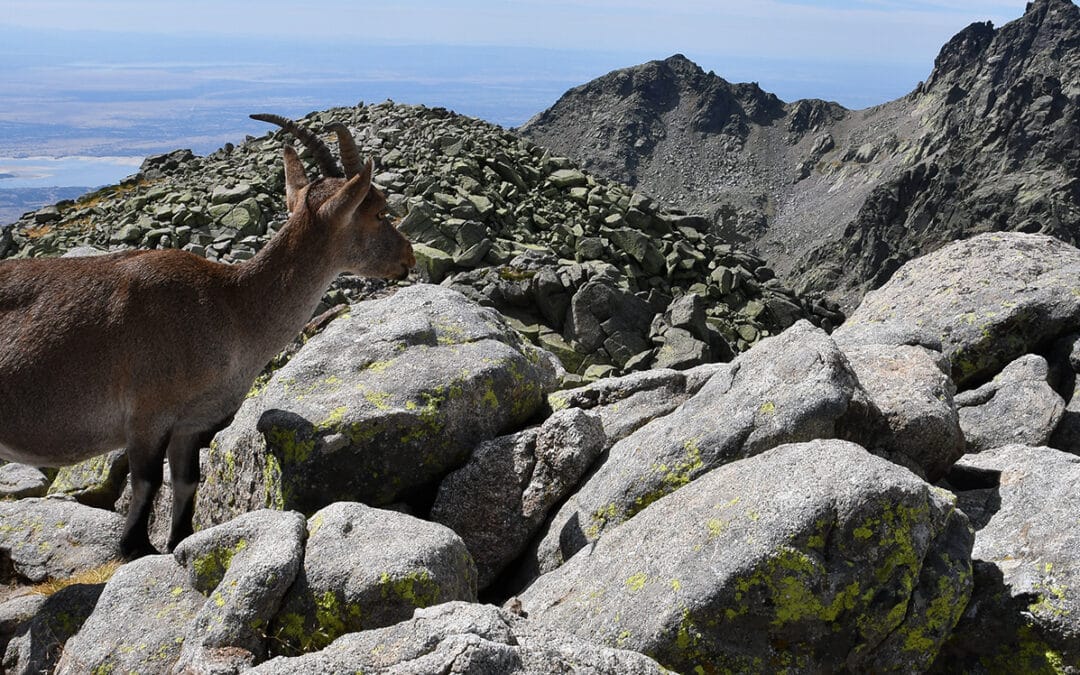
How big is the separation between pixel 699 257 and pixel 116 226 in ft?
89.3

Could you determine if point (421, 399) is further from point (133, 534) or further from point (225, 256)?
point (225, 256)

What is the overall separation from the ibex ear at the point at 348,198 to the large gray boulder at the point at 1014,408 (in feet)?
27.7

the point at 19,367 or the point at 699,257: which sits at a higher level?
the point at 19,367

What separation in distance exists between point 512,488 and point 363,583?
3.24 meters

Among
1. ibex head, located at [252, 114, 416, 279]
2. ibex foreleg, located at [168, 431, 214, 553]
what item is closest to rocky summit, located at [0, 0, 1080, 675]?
ibex foreleg, located at [168, 431, 214, 553]

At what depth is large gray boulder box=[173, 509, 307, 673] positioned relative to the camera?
7.14 meters

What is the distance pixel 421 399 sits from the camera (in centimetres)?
1084

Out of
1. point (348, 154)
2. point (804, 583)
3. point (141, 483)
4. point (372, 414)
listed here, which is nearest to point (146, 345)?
point (141, 483)

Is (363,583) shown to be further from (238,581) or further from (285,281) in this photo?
(285,281)

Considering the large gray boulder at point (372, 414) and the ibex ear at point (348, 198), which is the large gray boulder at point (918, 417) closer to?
the large gray boulder at point (372, 414)

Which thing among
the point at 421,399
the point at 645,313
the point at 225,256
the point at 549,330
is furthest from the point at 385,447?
the point at 225,256

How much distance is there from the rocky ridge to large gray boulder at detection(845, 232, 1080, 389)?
45.8 feet

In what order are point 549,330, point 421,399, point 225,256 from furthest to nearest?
point 225,256 < point 549,330 < point 421,399

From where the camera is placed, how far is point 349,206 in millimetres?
11812
